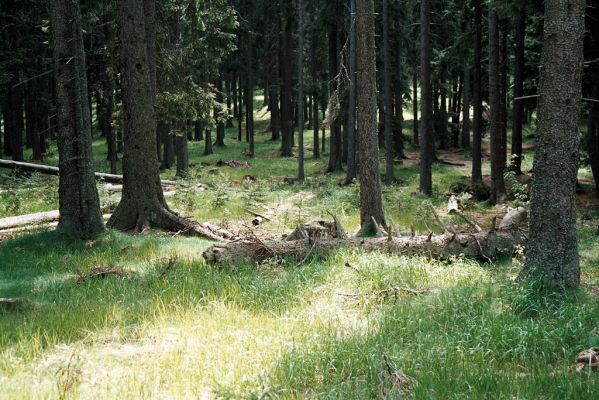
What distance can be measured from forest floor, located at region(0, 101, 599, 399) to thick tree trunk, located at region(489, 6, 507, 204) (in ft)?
30.4

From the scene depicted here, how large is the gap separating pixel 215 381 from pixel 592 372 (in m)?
3.24

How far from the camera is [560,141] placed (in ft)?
22.8

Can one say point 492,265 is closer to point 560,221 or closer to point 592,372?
point 560,221

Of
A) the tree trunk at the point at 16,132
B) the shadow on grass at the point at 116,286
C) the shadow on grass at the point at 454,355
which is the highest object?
the tree trunk at the point at 16,132

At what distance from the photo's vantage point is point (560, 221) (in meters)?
6.98

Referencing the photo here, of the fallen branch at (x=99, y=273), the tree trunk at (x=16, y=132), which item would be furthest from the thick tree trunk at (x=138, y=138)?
the tree trunk at (x=16, y=132)

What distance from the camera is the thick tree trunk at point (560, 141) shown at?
6.93 m

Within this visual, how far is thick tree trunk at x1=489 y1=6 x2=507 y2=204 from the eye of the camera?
1875cm

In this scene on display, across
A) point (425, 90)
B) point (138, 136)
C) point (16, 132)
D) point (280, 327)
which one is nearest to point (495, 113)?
point (425, 90)

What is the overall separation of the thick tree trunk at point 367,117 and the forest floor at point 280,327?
3.36m

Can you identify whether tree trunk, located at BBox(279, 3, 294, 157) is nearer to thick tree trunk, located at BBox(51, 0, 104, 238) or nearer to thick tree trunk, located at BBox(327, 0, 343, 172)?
thick tree trunk, located at BBox(327, 0, 343, 172)

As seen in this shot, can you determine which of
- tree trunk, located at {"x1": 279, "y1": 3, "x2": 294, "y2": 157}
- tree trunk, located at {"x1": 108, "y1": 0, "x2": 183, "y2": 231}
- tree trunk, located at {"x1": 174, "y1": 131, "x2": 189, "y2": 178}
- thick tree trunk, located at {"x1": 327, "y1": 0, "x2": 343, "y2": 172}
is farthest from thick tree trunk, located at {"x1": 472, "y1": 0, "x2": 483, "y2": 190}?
tree trunk, located at {"x1": 279, "y1": 3, "x2": 294, "y2": 157}

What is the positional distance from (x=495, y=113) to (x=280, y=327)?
1546cm

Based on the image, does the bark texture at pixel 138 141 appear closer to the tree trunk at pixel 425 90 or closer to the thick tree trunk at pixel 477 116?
the tree trunk at pixel 425 90
